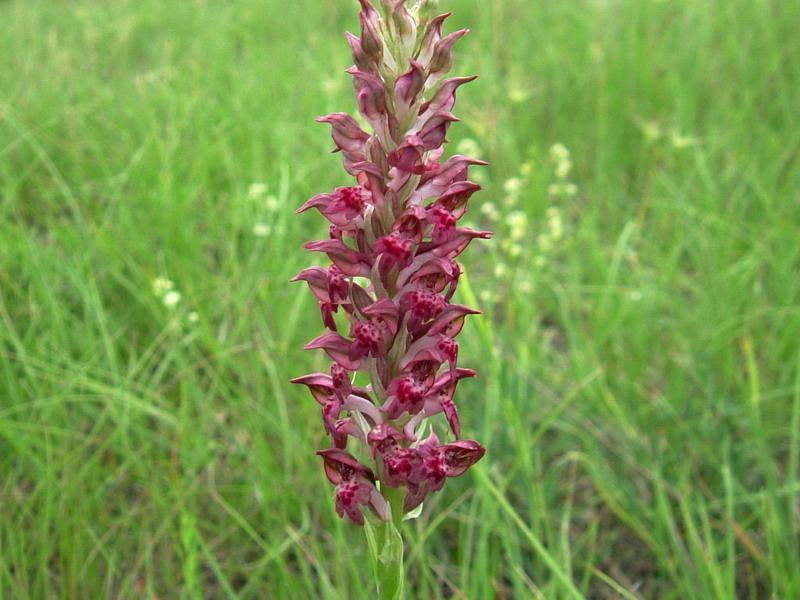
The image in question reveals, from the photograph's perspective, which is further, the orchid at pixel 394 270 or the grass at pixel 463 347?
the grass at pixel 463 347

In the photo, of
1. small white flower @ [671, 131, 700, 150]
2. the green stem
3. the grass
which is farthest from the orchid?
small white flower @ [671, 131, 700, 150]

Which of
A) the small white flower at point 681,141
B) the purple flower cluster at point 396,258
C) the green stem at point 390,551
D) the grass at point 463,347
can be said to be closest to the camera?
the purple flower cluster at point 396,258

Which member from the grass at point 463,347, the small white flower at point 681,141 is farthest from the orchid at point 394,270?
the small white flower at point 681,141

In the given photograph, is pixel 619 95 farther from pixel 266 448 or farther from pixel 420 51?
pixel 420 51

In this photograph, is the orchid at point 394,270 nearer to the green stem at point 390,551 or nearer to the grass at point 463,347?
the green stem at point 390,551

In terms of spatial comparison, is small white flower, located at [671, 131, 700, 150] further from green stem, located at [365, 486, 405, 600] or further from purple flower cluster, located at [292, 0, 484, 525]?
green stem, located at [365, 486, 405, 600]

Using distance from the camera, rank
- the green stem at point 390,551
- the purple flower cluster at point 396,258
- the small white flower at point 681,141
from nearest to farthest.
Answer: the purple flower cluster at point 396,258
the green stem at point 390,551
the small white flower at point 681,141

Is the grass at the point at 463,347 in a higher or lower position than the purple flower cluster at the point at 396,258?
lower

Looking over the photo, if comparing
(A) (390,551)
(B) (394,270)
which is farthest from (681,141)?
Result: (A) (390,551)

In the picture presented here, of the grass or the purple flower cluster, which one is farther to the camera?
the grass
